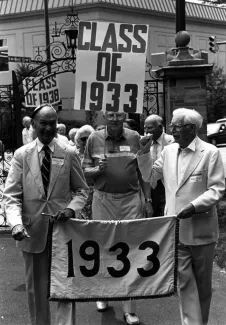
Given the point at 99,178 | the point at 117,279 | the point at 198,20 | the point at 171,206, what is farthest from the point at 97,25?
the point at 198,20

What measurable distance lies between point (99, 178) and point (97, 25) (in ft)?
5.33

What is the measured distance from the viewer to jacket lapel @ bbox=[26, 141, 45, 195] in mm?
4484

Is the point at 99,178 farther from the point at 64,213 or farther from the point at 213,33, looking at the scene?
the point at 213,33

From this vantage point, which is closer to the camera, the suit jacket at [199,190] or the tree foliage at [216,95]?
the suit jacket at [199,190]

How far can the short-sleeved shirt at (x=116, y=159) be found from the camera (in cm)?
545

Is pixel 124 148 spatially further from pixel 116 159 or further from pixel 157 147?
pixel 157 147

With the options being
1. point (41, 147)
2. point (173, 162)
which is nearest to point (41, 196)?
point (41, 147)

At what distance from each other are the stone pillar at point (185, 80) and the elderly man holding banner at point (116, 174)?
13.1ft

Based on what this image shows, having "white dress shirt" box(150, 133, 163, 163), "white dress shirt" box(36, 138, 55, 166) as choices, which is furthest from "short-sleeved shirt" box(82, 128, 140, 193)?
"white dress shirt" box(150, 133, 163, 163)

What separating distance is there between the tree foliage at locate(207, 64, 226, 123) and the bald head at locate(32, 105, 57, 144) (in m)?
31.7

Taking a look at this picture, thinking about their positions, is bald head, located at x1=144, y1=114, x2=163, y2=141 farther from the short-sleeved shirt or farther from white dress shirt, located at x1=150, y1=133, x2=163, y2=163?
the short-sleeved shirt

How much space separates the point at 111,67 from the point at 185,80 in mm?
3718

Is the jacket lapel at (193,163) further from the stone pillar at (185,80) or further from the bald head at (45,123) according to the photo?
the stone pillar at (185,80)

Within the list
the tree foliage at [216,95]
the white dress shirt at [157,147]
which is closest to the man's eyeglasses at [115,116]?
the white dress shirt at [157,147]
